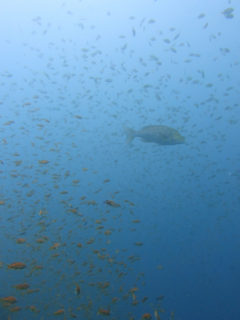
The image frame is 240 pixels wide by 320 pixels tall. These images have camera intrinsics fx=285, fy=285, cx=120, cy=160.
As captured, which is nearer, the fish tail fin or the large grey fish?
the large grey fish

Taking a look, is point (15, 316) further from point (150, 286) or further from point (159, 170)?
point (159, 170)

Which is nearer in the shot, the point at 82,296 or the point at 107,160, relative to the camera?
the point at 82,296

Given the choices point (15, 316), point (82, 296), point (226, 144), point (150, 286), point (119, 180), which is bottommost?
point (150, 286)

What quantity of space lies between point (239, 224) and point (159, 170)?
35.1 feet

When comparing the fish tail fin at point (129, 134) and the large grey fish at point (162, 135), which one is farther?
the fish tail fin at point (129, 134)

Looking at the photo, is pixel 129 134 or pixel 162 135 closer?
pixel 162 135

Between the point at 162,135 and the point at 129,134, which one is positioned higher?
the point at 162,135

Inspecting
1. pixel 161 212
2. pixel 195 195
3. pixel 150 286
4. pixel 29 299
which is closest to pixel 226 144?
pixel 195 195

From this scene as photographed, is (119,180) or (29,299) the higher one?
(119,180)

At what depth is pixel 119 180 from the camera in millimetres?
31375

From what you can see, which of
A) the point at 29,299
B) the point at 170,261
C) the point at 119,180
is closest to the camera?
the point at 29,299

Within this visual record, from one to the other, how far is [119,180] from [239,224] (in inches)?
564

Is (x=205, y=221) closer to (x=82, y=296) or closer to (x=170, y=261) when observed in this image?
(x=170, y=261)

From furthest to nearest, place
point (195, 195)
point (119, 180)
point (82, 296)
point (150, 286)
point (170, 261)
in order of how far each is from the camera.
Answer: point (195, 195) < point (119, 180) < point (170, 261) < point (150, 286) < point (82, 296)
